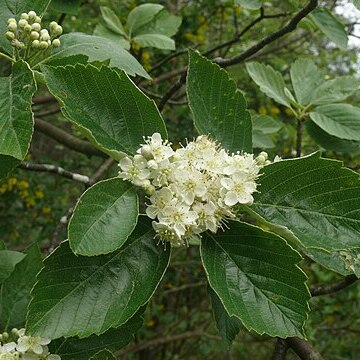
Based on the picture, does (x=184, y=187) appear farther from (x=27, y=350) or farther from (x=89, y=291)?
(x=27, y=350)

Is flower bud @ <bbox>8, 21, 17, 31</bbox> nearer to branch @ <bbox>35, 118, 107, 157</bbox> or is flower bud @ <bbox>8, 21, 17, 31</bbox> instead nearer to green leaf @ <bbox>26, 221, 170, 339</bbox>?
green leaf @ <bbox>26, 221, 170, 339</bbox>

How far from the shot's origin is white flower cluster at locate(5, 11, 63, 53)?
148cm

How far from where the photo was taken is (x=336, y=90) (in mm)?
2355

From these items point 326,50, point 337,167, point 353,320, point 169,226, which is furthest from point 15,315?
point 326,50

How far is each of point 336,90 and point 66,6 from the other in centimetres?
119

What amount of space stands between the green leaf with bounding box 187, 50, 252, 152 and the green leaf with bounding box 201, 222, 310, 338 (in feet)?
0.96

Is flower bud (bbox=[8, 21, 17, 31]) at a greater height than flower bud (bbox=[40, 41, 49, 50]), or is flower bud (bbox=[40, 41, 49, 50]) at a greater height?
flower bud (bbox=[8, 21, 17, 31])

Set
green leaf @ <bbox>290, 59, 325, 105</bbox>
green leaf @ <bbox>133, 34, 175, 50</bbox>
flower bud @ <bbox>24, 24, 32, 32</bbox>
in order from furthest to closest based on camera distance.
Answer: green leaf @ <bbox>133, 34, 175, 50</bbox>, green leaf @ <bbox>290, 59, 325, 105</bbox>, flower bud @ <bbox>24, 24, 32, 32</bbox>

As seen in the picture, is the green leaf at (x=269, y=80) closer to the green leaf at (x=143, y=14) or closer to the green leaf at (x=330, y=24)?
the green leaf at (x=330, y=24)

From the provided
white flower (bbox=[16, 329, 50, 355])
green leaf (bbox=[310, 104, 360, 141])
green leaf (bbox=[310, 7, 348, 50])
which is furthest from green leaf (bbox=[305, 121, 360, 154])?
white flower (bbox=[16, 329, 50, 355])

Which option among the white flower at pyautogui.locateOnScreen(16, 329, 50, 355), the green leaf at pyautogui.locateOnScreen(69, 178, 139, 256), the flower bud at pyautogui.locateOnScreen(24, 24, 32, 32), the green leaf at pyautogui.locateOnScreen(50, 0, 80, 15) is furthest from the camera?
the green leaf at pyautogui.locateOnScreen(50, 0, 80, 15)

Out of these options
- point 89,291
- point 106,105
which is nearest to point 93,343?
point 89,291

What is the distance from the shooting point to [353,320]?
457 cm

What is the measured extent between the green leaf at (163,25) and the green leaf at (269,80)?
785 millimetres
